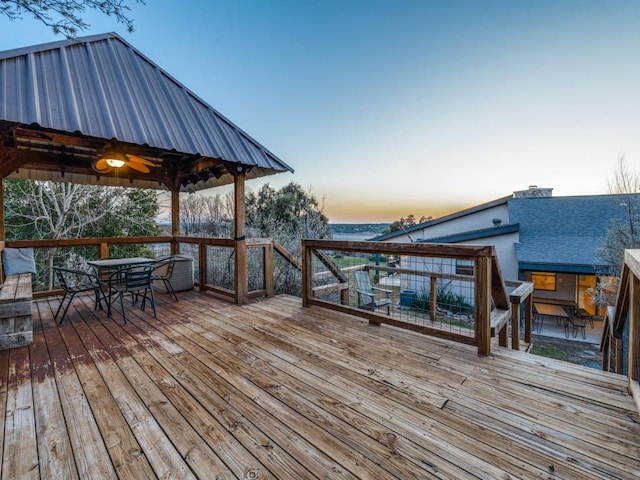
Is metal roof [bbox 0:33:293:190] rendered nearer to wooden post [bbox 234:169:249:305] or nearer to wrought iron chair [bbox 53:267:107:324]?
wooden post [bbox 234:169:249:305]

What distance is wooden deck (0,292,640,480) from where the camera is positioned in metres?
1.43

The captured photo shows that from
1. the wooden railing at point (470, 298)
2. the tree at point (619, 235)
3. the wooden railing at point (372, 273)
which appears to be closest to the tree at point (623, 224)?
the tree at point (619, 235)

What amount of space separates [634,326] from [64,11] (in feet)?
16.4

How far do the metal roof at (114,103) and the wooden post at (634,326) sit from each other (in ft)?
14.7

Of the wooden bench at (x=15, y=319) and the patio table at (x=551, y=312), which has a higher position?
the wooden bench at (x=15, y=319)

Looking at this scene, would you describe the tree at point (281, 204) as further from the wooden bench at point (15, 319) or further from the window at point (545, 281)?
the window at point (545, 281)

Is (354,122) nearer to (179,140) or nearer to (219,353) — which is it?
(179,140)

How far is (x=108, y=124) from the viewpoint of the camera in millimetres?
3439

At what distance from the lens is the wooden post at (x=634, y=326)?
74.3 inches

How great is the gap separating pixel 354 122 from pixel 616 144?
8502 millimetres

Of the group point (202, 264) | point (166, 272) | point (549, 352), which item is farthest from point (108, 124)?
point (549, 352)

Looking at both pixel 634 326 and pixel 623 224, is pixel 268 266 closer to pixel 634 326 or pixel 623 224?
pixel 634 326

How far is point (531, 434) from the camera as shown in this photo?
164 centimetres

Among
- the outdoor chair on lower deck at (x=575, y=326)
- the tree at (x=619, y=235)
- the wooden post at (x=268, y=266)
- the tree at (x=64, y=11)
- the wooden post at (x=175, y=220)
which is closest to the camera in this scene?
the tree at (x=64, y=11)
